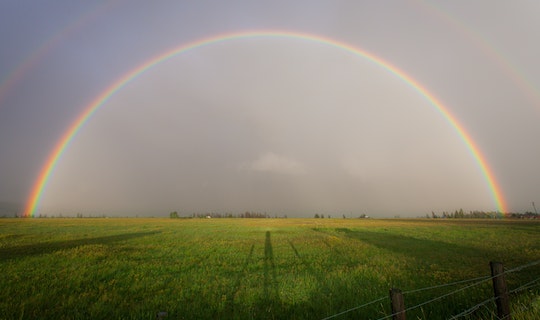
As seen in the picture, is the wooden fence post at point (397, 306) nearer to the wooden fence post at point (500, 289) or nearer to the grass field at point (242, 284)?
the grass field at point (242, 284)

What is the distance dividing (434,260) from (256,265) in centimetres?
1253

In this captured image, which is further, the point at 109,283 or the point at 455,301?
the point at 109,283

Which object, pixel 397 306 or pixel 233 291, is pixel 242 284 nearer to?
pixel 233 291

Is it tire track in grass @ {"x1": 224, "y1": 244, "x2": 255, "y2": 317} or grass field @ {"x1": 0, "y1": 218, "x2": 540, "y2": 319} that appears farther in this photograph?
tire track in grass @ {"x1": 224, "y1": 244, "x2": 255, "y2": 317}

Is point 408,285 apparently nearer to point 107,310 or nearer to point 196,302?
point 196,302

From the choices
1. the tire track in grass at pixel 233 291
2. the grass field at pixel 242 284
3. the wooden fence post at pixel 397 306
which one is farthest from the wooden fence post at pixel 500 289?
the tire track in grass at pixel 233 291

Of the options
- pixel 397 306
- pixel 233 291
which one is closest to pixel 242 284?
pixel 233 291

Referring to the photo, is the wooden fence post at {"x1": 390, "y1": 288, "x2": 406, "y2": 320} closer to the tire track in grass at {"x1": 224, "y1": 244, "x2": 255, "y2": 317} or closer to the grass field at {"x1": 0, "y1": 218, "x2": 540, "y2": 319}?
the grass field at {"x1": 0, "y1": 218, "x2": 540, "y2": 319}

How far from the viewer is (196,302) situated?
10281 mm

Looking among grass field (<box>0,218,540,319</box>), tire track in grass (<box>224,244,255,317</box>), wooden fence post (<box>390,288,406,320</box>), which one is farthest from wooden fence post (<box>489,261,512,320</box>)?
tire track in grass (<box>224,244,255,317</box>)

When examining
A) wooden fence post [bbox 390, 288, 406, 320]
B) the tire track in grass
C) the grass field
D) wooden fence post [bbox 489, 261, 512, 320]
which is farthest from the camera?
the tire track in grass

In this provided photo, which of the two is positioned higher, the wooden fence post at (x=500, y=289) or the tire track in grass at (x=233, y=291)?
the wooden fence post at (x=500, y=289)

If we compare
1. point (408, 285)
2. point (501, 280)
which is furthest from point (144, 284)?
point (501, 280)

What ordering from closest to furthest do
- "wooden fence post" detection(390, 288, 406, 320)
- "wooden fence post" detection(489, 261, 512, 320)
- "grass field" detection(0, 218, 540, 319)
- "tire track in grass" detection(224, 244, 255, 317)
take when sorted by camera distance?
"wooden fence post" detection(390, 288, 406, 320) < "wooden fence post" detection(489, 261, 512, 320) < "grass field" detection(0, 218, 540, 319) < "tire track in grass" detection(224, 244, 255, 317)
